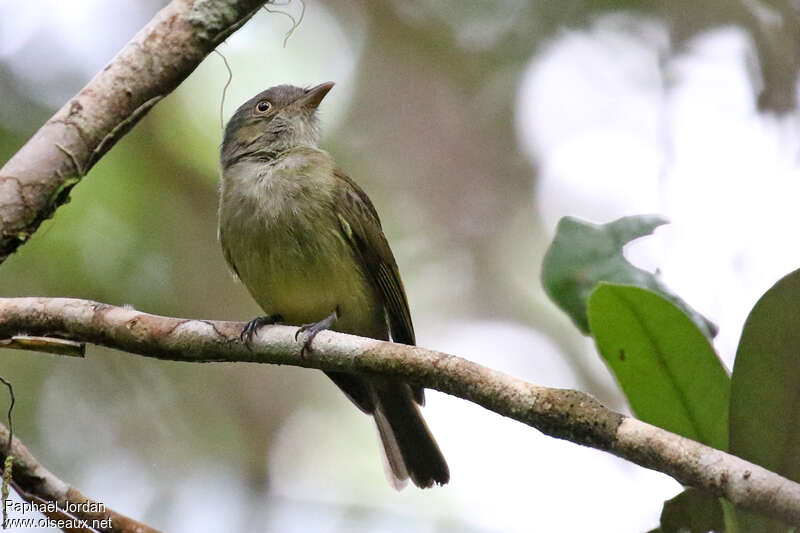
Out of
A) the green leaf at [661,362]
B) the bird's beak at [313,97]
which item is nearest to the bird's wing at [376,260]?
the bird's beak at [313,97]

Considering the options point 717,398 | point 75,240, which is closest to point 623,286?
point 717,398

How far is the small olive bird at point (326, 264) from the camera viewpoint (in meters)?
4.20

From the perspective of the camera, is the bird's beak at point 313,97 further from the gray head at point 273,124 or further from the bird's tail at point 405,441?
the bird's tail at point 405,441

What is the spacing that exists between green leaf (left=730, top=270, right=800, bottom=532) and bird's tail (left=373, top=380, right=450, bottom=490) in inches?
72.7

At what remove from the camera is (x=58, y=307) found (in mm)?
3207

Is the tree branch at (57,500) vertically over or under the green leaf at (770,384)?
under

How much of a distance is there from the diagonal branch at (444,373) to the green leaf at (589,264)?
85cm

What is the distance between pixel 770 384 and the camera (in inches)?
106

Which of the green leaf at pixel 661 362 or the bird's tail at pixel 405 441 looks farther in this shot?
the bird's tail at pixel 405 441

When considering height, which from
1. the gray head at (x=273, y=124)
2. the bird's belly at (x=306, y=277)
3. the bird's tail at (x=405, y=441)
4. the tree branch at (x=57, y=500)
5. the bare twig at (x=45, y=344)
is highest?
the gray head at (x=273, y=124)

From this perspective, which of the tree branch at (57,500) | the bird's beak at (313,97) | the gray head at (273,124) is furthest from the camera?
the bird's beak at (313,97)

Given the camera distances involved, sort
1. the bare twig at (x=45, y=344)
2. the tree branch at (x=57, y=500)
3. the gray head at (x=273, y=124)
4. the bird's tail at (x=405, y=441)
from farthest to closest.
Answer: the gray head at (x=273, y=124) < the bird's tail at (x=405, y=441) < the bare twig at (x=45, y=344) < the tree branch at (x=57, y=500)

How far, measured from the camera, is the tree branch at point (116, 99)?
3225mm

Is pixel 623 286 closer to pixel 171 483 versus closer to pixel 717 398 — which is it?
pixel 717 398
